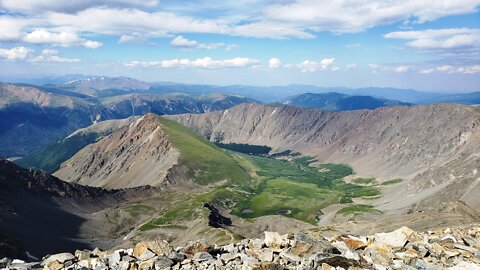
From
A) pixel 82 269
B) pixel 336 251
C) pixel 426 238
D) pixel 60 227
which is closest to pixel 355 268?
pixel 336 251

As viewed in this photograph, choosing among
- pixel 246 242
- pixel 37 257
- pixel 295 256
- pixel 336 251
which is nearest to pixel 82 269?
pixel 246 242

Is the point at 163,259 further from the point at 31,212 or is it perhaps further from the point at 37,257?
the point at 31,212

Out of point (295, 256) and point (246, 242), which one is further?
point (246, 242)

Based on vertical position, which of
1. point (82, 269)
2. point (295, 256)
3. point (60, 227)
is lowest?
point (60, 227)

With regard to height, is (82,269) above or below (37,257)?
above

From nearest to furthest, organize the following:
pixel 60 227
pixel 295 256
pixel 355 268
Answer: pixel 355 268, pixel 295 256, pixel 60 227

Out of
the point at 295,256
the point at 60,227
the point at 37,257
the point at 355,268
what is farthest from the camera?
the point at 60,227
